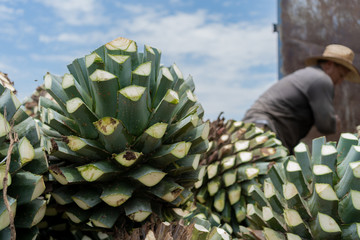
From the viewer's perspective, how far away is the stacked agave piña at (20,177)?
1.49 ft

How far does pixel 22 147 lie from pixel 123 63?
17cm

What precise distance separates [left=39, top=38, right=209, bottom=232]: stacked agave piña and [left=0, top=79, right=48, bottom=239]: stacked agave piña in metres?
0.04

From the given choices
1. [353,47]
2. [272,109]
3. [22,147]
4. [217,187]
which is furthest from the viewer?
[353,47]

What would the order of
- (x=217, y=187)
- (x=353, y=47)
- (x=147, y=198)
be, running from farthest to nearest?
1. (x=353, y=47)
2. (x=217, y=187)
3. (x=147, y=198)

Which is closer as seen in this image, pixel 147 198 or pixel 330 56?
pixel 147 198

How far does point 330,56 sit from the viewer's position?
2.19m

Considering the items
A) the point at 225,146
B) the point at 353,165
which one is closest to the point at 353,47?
the point at 225,146

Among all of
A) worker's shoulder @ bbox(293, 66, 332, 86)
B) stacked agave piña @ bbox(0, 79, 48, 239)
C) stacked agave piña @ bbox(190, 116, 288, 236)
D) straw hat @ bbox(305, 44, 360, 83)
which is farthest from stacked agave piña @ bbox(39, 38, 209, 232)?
straw hat @ bbox(305, 44, 360, 83)

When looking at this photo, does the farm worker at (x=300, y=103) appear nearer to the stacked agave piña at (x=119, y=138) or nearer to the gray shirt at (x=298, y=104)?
the gray shirt at (x=298, y=104)

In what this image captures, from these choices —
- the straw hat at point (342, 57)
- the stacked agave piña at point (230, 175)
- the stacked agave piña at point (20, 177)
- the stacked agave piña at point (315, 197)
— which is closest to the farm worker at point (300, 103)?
the straw hat at point (342, 57)

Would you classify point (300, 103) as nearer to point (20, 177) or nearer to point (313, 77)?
point (313, 77)

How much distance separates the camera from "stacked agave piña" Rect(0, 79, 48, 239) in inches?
17.8

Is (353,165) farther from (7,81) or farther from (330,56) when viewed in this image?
(330,56)

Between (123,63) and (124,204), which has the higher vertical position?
(123,63)
